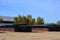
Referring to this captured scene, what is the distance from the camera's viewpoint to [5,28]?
136ft

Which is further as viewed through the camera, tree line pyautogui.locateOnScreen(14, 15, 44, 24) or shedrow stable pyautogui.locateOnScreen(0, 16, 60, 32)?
tree line pyautogui.locateOnScreen(14, 15, 44, 24)

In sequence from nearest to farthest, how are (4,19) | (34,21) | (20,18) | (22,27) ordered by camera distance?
(22,27) → (20,18) → (34,21) → (4,19)

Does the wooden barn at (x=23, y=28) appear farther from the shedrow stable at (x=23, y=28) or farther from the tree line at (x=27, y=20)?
the tree line at (x=27, y=20)

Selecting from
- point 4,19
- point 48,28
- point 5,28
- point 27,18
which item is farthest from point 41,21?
point 5,28

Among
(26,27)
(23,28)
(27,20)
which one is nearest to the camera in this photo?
(23,28)

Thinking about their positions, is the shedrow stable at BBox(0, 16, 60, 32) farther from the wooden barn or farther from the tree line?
the tree line

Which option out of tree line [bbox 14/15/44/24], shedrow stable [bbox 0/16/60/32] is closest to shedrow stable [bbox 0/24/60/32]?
shedrow stable [bbox 0/16/60/32]

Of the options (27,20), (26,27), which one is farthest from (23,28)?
(27,20)

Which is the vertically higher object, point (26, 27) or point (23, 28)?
point (26, 27)

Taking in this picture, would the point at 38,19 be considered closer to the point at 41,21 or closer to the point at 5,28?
the point at 41,21

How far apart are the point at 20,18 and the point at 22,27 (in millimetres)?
24123

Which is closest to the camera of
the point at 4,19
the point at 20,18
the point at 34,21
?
the point at 20,18

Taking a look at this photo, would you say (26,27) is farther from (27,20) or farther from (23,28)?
(27,20)

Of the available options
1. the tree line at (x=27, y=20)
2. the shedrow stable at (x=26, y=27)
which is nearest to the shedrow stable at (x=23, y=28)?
the shedrow stable at (x=26, y=27)
